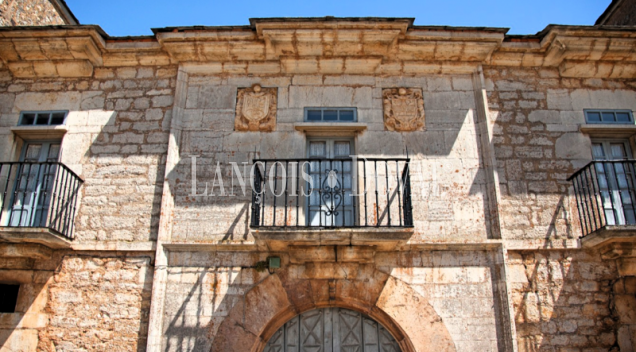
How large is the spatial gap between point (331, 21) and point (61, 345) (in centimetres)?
524

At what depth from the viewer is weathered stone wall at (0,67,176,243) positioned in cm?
654

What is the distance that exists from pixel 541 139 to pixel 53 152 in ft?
22.1

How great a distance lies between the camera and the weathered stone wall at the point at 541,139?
650 cm

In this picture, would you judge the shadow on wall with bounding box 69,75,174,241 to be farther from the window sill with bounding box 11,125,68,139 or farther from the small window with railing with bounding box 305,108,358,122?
the small window with railing with bounding box 305,108,358,122

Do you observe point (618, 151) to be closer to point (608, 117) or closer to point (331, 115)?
point (608, 117)

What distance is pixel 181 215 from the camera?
6.51 metres

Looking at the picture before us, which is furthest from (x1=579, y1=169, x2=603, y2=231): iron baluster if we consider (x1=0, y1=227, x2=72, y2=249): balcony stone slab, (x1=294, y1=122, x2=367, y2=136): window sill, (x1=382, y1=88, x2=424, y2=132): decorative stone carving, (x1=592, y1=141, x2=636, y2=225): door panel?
(x1=0, y1=227, x2=72, y2=249): balcony stone slab

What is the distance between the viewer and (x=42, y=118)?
7148 millimetres

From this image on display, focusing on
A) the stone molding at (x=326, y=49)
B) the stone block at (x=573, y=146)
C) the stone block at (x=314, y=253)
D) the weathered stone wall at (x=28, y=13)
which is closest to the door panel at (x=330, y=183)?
the stone block at (x=314, y=253)

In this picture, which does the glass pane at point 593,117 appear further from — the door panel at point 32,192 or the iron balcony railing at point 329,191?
the door panel at point 32,192

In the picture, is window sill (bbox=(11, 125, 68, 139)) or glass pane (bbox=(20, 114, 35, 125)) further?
glass pane (bbox=(20, 114, 35, 125))

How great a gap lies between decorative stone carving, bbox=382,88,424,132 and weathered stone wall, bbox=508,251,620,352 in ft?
6.88

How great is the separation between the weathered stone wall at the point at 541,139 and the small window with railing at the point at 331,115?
1928mm

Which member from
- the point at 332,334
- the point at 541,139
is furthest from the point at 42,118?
the point at 541,139
